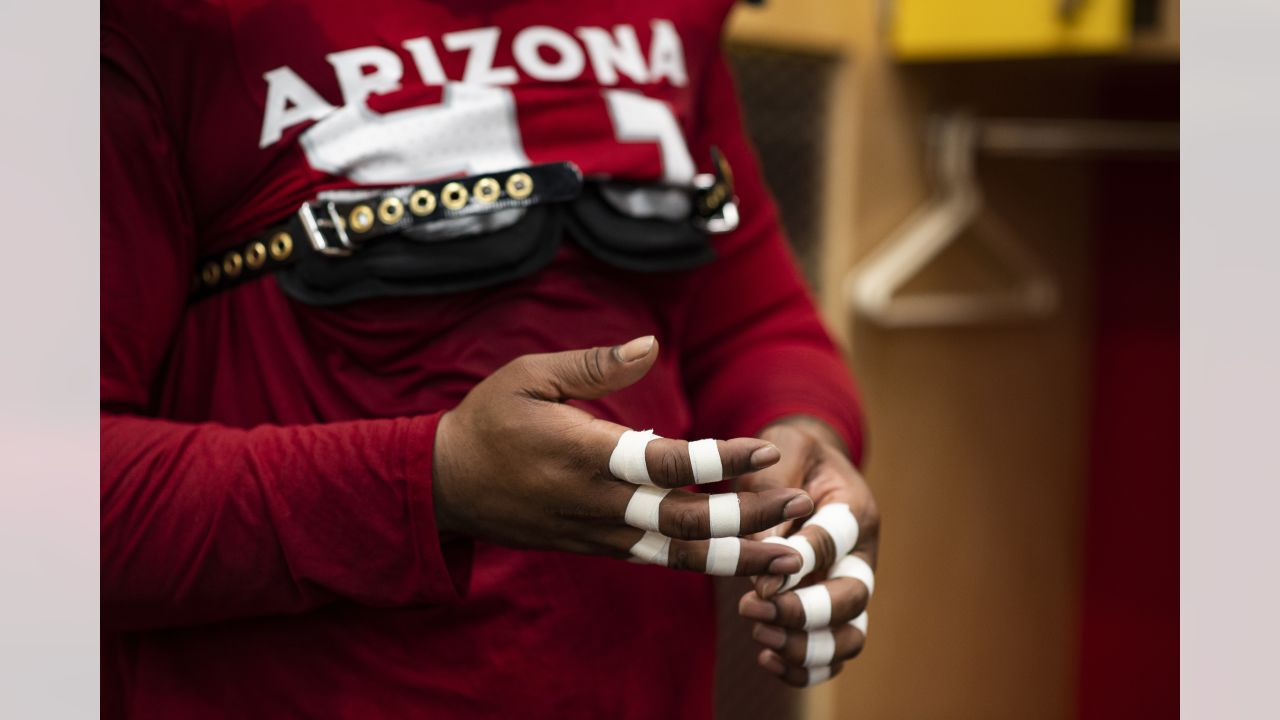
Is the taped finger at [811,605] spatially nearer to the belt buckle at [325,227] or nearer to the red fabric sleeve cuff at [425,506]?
the red fabric sleeve cuff at [425,506]

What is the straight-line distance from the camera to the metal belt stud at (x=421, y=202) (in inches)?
24.1

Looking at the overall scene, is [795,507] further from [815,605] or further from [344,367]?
[344,367]

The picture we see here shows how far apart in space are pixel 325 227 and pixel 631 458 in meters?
0.20

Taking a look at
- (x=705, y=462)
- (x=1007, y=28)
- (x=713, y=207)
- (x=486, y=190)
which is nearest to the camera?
(x=705, y=462)

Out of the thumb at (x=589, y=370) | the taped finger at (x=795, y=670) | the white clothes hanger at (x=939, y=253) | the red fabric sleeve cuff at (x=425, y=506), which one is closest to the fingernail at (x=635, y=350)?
the thumb at (x=589, y=370)

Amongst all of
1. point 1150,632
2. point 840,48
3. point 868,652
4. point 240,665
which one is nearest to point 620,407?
point 240,665

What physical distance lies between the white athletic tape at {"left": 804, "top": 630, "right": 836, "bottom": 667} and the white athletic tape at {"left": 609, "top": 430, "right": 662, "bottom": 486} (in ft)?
0.55

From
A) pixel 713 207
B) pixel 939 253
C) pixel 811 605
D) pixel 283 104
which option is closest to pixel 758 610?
pixel 811 605

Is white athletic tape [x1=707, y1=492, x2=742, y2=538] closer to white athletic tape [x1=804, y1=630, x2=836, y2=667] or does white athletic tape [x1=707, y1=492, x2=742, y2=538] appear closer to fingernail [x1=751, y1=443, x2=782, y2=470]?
fingernail [x1=751, y1=443, x2=782, y2=470]

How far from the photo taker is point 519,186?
0.63 m

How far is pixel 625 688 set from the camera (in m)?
0.69

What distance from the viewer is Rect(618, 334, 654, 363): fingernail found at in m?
0.54
